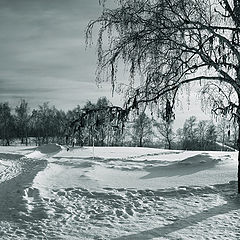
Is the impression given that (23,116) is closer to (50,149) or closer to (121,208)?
(50,149)

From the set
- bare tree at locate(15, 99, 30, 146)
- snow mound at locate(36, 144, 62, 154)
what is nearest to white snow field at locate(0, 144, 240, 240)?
snow mound at locate(36, 144, 62, 154)

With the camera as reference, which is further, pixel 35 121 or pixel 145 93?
pixel 35 121

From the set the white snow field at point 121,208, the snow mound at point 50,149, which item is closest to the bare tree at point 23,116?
the snow mound at point 50,149

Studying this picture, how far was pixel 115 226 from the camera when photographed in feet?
20.3

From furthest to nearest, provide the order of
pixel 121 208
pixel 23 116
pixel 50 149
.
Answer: pixel 23 116 → pixel 50 149 → pixel 121 208

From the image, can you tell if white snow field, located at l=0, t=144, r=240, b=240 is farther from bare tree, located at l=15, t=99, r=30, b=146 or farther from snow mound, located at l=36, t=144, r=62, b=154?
bare tree, located at l=15, t=99, r=30, b=146

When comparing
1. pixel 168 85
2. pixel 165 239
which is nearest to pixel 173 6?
pixel 168 85

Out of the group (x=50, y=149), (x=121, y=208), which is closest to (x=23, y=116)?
(x=50, y=149)

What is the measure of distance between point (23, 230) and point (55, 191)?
3.09 metres

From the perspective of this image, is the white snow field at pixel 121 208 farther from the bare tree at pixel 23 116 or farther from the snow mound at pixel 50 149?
the bare tree at pixel 23 116

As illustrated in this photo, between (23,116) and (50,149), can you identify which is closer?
(50,149)

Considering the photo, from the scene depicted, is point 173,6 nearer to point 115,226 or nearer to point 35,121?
point 115,226

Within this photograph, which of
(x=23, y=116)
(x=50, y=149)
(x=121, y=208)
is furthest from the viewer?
(x=23, y=116)

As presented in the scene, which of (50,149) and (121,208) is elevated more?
(50,149)
